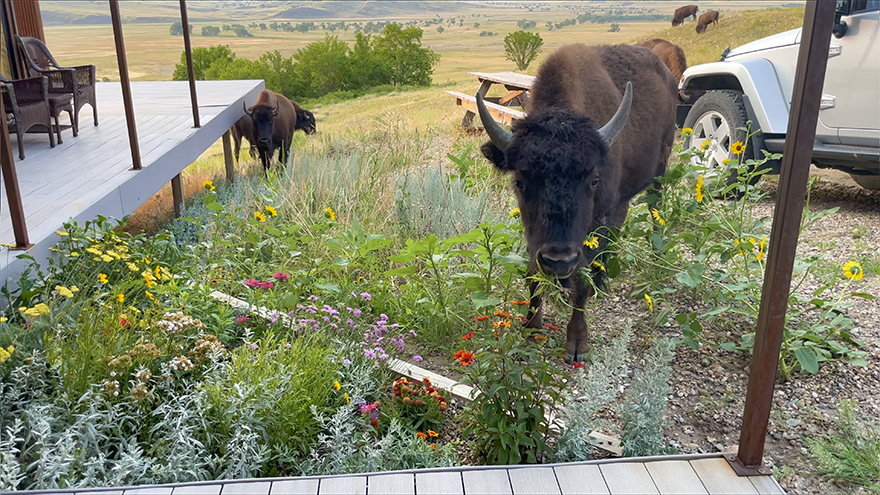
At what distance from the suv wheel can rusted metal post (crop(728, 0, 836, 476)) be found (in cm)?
459

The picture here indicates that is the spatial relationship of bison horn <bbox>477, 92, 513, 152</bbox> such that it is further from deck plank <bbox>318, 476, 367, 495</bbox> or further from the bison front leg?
deck plank <bbox>318, 476, 367, 495</bbox>

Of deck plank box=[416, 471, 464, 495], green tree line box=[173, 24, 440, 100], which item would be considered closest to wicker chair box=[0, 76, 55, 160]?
deck plank box=[416, 471, 464, 495]

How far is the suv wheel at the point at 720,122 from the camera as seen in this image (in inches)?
258

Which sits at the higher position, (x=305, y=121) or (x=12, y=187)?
(x=12, y=187)

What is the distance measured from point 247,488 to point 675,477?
5.17 feet

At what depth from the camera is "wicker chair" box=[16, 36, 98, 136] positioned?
6.68m

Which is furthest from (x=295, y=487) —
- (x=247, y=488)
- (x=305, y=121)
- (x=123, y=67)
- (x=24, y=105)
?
(x=305, y=121)

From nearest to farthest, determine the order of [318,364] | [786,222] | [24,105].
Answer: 1. [786,222]
2. [318,364]
3. [24,105]

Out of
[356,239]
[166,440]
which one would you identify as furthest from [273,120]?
[166,440]

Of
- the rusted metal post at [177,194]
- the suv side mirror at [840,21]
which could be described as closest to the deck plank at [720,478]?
the suv side mirror at [840,21]

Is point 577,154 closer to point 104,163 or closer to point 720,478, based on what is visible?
point 720,478

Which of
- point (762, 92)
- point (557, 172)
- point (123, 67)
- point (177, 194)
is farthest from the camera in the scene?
point (177, 194)

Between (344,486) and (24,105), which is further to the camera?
(24,105)

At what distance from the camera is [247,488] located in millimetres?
2254
